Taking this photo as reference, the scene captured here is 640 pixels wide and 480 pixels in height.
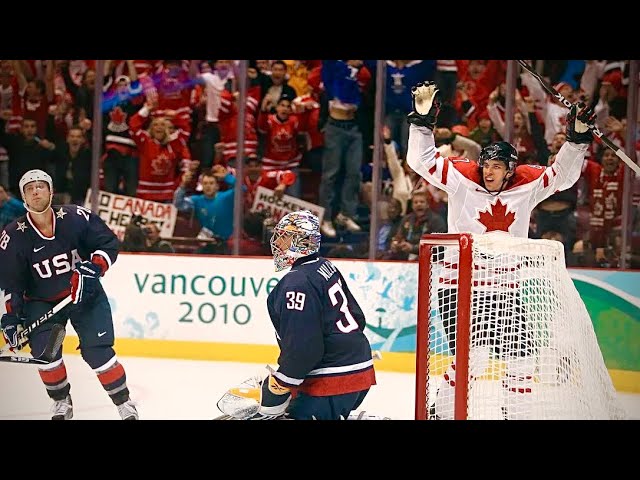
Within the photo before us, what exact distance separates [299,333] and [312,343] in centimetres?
6

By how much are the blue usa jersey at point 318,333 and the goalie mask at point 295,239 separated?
1.6 inches

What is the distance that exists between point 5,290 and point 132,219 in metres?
2.24

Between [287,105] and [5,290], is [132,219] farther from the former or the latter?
[5,290]

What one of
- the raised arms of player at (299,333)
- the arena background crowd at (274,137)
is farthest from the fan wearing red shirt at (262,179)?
the raised arms of player at (299,333)

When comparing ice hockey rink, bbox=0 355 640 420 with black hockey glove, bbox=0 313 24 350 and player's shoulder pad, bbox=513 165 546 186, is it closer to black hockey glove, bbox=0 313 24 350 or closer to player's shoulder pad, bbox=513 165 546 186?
black hockey glove, bbox=0 313 24 350

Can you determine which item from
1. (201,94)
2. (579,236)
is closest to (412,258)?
(579,236)

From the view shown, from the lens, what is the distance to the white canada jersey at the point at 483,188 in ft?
14.3

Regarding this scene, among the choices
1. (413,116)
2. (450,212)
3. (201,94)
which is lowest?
(450,212)

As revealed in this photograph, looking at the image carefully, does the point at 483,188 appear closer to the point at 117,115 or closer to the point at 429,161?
the point at 429,161

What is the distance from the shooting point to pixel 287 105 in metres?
6.80

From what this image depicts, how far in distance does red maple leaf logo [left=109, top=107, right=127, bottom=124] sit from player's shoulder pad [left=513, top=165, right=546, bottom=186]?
324 cm

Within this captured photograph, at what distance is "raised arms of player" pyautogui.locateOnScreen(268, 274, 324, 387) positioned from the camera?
3875mm

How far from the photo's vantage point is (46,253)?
4.53 meters

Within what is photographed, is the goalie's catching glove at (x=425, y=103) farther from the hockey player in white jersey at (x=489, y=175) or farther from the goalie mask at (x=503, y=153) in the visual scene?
the goalie mask at (x=503, y=153)
